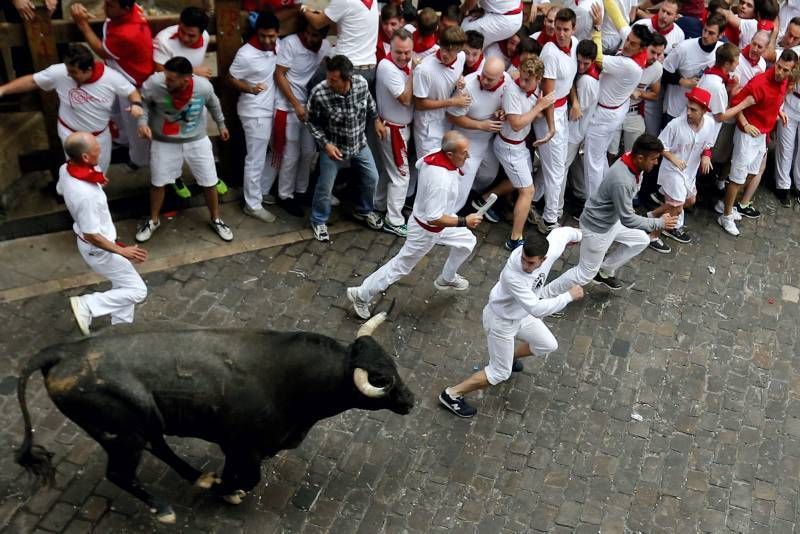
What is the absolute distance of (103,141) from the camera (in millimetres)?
8180

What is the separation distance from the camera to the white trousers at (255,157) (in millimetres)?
8758

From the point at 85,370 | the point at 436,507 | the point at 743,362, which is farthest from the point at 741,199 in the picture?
the point at 85,370

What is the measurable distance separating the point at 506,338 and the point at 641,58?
3.82 metres

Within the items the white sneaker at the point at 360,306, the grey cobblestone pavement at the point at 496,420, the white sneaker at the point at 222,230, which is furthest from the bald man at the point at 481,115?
the white sneaker at the point at 222,230

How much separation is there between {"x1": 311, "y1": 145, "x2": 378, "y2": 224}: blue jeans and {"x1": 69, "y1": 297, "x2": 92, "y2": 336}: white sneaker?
2.53 m

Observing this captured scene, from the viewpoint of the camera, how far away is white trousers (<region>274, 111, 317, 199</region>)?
890 centimetres

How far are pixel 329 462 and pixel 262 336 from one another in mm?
1416

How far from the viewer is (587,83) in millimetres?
9188

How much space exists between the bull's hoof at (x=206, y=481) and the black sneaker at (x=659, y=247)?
535 cm

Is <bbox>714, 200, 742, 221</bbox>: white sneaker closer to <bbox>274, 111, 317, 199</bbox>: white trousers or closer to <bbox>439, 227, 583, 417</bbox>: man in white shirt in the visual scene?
<bbox>439, 227, 583, 417</bbox>: man in white shirt

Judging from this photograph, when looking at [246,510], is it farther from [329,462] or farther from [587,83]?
[587,83]

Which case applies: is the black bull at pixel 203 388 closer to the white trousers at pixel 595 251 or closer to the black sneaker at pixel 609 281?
the white trousers at pixel 595 251

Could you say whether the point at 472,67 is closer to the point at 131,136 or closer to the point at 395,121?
the point at 395,121

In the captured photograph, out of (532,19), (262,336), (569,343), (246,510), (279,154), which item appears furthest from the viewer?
(532,19)
